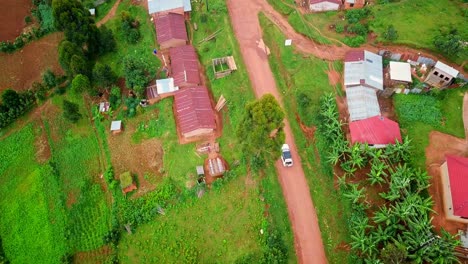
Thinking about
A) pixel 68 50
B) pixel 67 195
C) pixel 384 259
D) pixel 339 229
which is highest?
pixel 68 50

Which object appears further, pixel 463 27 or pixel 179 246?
pixel 463 27

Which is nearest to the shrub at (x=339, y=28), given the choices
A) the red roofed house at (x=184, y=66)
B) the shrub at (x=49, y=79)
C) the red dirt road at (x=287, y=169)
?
the red dirt road at (x=287, y=169)

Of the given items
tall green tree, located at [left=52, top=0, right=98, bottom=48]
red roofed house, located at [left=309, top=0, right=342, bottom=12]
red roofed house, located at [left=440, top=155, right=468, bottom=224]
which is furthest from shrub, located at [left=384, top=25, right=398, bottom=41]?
tall green tree, located at [left=52, top=0, right=98, bottom=48]

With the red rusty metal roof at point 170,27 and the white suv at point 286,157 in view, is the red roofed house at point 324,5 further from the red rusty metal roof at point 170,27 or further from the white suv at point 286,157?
the white suv at point 286,157

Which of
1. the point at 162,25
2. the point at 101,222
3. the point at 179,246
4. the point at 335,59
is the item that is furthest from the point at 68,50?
the point at 335,59

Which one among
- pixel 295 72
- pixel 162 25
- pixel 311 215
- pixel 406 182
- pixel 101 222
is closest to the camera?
pixel 406 182

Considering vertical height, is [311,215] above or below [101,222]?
below

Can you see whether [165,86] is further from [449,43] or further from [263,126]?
[449,43]

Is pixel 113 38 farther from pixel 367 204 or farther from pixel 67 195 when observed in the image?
pixel 367 204

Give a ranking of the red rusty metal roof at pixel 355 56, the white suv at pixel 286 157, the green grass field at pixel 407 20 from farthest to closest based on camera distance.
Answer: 1. the green grass field at pixel 407 20
2. the red rusty metal roof at pixel 355 56
3. the white suv at pixel 286 157
